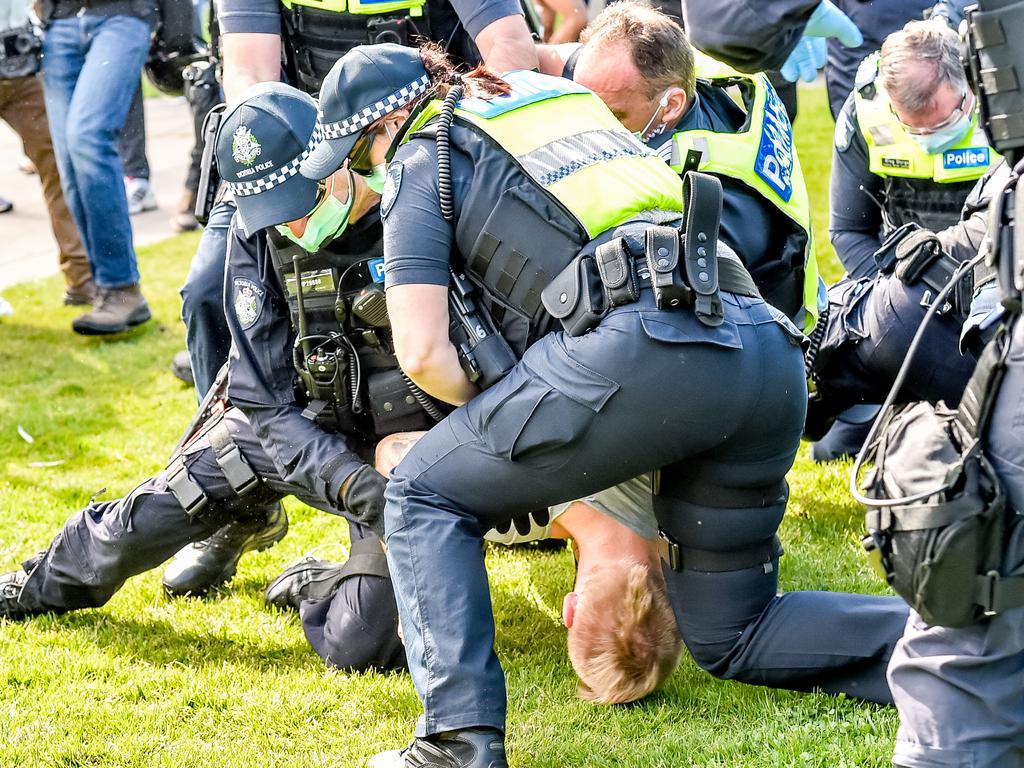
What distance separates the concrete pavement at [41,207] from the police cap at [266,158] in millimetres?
5297

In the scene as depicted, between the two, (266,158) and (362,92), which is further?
(266,158)

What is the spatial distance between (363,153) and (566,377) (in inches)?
34.1

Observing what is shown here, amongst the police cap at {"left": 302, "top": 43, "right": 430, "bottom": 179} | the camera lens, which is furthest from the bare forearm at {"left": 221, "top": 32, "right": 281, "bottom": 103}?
the camera lens

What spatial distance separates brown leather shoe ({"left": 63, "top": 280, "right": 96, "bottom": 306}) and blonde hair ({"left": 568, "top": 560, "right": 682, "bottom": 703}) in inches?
199

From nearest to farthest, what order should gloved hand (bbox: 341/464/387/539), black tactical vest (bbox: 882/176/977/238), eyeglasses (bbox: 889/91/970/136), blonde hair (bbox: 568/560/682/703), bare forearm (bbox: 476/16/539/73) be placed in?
blonde hair (bbox: 568/560/682/703)
gloved hand (bbox: 341/464/387/539)
bare forearm (bbox: 476/16/539/73)
eyeglasses (bbox: 889/91/970/136)
black tactical vest (bbox: 882/176/977/238)

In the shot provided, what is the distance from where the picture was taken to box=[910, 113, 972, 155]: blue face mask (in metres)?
4.34

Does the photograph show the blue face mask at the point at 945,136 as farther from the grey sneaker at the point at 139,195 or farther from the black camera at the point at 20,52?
the grey sneaker at the point at 139,195

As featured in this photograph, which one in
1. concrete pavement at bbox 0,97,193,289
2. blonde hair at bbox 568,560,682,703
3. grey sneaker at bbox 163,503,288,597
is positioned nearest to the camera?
blonde hair at bbox 568,560,682,703

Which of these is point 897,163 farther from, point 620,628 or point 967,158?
point 620,628

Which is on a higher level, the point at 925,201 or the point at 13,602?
the point at 925,201

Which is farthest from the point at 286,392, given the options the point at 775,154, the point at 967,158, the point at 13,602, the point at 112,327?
the point at 112,327

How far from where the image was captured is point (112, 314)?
7012 mm

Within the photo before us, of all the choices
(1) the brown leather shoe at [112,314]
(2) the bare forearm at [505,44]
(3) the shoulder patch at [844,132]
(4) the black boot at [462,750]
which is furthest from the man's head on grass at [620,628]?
(1) the brown leather shoe at [112,314]

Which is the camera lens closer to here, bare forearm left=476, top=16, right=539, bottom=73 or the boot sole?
the boot sole
